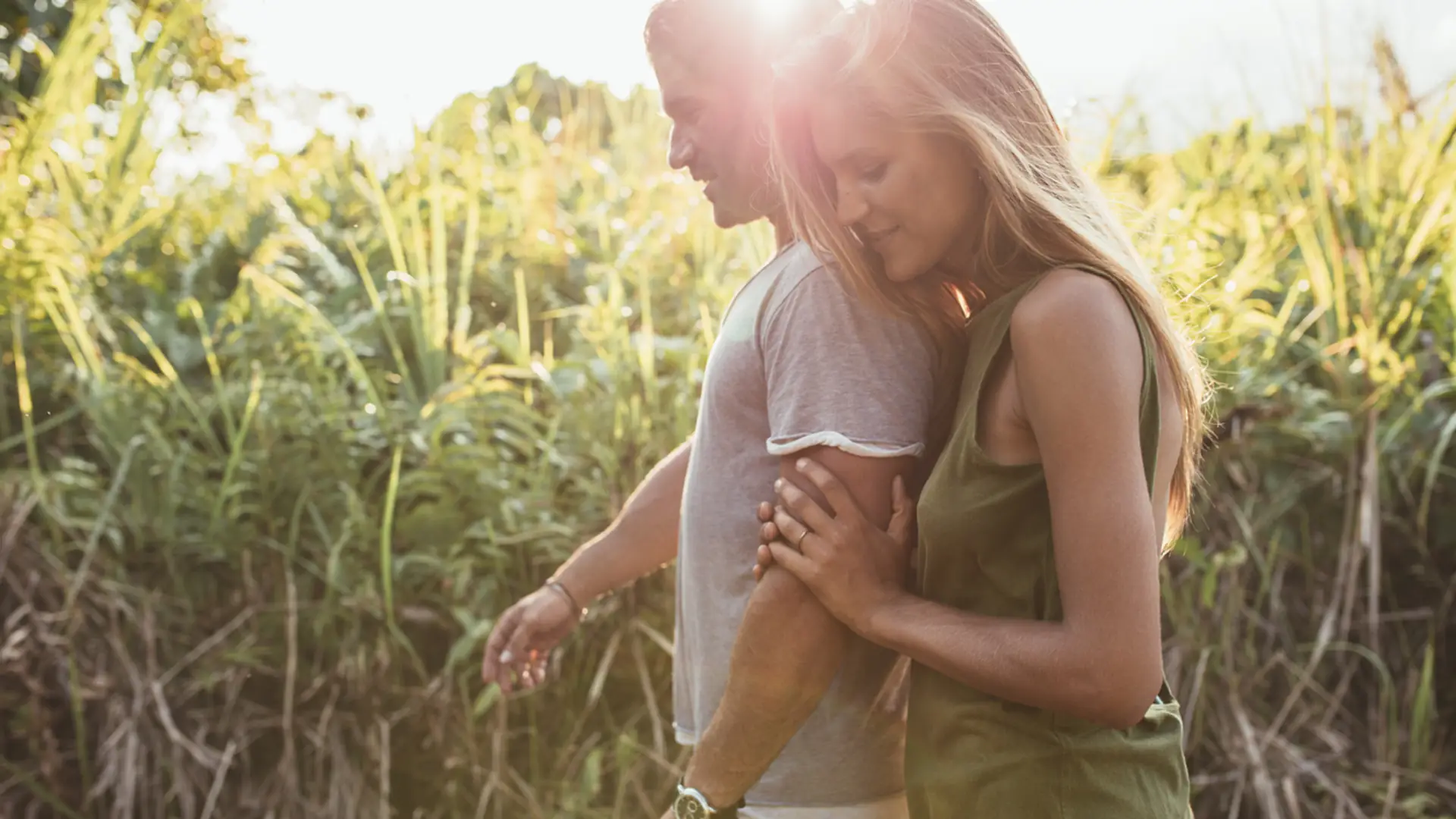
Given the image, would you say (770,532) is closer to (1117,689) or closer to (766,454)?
(766,454)

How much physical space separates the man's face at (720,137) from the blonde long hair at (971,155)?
0.58 ft

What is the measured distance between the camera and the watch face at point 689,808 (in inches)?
60.5

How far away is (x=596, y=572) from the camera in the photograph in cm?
200

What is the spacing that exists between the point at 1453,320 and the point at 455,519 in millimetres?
2648

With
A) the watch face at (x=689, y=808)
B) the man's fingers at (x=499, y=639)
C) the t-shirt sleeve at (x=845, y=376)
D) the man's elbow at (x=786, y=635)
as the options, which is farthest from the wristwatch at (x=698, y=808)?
the man's fingers at (x=499, y=639)

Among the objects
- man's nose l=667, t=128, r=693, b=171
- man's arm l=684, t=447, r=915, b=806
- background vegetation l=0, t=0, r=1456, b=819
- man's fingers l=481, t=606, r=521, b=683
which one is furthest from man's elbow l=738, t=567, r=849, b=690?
background vegetation l=0, t=0, r=1456, b=819

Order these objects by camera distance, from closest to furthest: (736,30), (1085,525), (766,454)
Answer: (1085,525) < (766,454) < (736,30)

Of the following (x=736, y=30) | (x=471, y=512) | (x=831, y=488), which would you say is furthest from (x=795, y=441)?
(x=471, y=512)

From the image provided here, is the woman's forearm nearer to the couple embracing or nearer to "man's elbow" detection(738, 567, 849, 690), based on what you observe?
the couple embracing

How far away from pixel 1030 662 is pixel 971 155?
0.53 m

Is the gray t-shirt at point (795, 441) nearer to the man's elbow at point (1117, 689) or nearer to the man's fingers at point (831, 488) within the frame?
the man's fingers at point (831, 488)

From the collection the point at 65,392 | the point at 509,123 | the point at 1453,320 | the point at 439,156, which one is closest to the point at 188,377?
the point at 65,392

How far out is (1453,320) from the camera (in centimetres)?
340

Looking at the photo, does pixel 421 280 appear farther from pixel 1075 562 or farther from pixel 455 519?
pixel 1075 562
